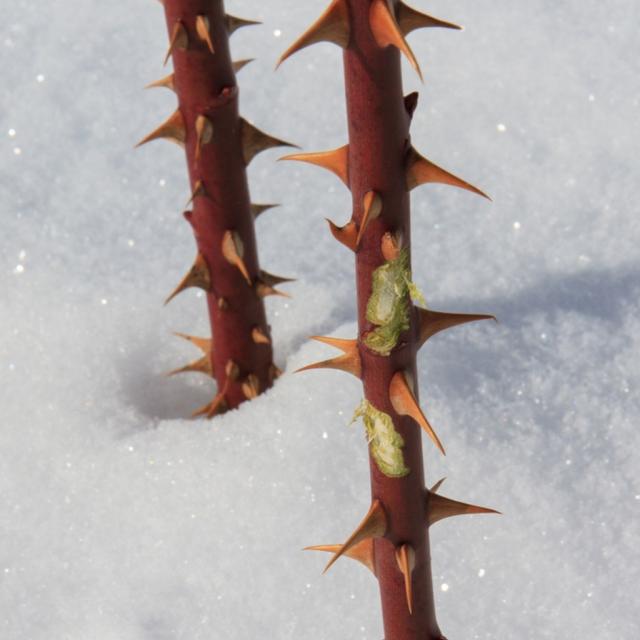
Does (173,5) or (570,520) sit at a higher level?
(173,5)

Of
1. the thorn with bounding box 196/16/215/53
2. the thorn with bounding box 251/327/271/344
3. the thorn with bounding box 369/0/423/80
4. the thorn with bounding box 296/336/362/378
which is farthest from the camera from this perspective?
the thorn with bounding box 251/327/271/344

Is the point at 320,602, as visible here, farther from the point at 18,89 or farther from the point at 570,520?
the point at 18,89

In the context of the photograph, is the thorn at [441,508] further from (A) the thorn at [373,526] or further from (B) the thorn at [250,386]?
(B) the thorn at [250,386]

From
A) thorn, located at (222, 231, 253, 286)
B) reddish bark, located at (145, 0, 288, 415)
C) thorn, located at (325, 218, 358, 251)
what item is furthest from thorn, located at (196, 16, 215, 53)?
thorn, located at (325, 218, 358, 251)

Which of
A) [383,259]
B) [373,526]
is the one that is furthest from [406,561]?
[383,259]

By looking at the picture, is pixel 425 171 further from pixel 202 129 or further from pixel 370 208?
pixel 202 129

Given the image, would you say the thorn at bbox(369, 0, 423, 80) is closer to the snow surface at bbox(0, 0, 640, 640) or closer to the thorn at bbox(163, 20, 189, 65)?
the thorn at bbox(163, 20, 189, 65)

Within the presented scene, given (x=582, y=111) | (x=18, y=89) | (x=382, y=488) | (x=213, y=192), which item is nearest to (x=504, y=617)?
(x=382, y=488)
